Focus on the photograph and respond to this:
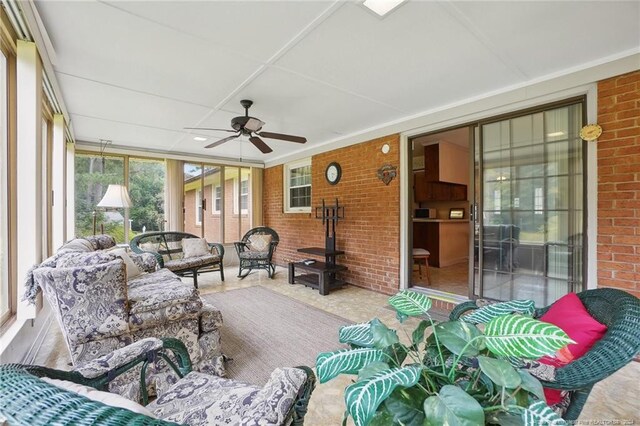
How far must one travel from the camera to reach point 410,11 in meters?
1.71

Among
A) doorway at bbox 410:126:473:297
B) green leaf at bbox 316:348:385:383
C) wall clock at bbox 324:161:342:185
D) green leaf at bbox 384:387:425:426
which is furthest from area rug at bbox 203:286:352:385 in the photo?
doorway at bbox 410:126:473:297

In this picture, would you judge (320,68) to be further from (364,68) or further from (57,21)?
(57,21)

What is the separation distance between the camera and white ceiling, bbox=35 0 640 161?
170cm

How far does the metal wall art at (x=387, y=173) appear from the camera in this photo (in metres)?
3.84

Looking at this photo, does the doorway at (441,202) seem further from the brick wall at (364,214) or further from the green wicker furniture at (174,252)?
the green wicker furniture at (174,252)

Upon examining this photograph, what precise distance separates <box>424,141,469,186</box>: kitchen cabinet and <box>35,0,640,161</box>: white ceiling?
89.8 inches

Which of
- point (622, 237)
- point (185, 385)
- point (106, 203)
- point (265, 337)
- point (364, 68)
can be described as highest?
point (364, 68)

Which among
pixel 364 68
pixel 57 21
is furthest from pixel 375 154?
pixel 57 21

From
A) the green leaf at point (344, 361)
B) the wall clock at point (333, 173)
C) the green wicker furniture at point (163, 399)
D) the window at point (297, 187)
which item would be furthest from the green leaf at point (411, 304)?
the window at point (297, 187)

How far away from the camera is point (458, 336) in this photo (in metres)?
0.62

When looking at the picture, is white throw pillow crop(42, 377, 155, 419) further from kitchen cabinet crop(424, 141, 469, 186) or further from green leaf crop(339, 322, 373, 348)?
kitchen cabinet crop(424, 141, 469, 186)

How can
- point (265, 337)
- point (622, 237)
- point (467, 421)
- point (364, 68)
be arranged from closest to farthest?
point (467, 421), point (622, 237), point (364, 68), point (265, 337)

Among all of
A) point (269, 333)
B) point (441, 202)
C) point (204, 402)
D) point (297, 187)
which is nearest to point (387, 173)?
point (297, 187)

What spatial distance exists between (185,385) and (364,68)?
253cm
